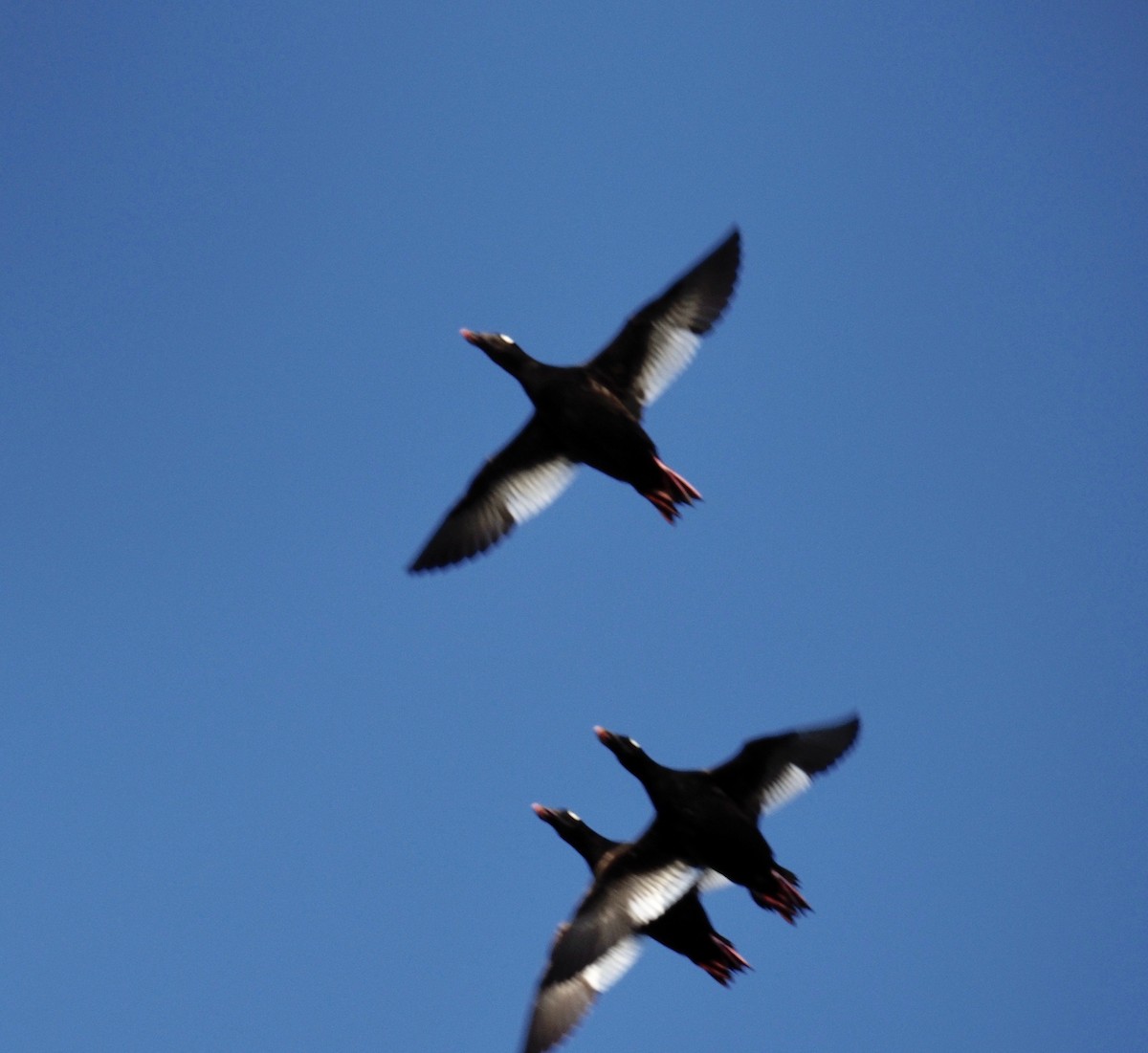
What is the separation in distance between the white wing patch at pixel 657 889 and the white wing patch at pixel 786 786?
73 cm

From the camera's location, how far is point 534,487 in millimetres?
14602

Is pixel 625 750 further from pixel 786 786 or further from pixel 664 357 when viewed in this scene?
pixel 664 357

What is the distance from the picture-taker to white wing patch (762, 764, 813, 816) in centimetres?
1280

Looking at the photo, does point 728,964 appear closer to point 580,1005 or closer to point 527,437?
point 580,1005

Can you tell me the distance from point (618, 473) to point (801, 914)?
358 cm

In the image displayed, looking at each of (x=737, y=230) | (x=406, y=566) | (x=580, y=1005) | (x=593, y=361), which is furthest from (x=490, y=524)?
(x=580, y=1005)

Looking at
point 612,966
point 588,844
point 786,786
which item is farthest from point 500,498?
point 612,966

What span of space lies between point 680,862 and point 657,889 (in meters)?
0.28

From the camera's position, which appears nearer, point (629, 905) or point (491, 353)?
point (629, 905)

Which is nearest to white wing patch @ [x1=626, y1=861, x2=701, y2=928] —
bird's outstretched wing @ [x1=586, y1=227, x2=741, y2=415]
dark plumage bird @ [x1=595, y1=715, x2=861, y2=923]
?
dark plumage bird @ [x1=595, y1=715, x2=861, y2=923]

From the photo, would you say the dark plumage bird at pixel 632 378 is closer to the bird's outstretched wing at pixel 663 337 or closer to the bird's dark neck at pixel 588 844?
the bird's outstretched wing at pixel 663 337

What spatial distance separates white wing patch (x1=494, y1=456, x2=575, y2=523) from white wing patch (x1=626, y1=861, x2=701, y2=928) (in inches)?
129

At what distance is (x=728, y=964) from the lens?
44.4 ft

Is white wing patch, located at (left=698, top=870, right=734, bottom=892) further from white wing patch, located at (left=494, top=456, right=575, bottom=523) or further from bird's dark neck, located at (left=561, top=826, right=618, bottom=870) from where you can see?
white wing patch, located at (left=494, top=456, right=575, bottom=523)
